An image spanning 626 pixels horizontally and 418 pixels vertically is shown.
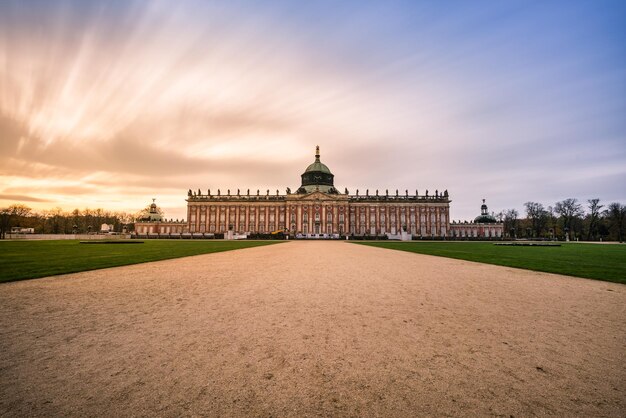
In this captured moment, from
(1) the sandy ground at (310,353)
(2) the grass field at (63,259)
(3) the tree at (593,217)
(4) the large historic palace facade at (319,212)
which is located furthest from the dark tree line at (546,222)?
(1) the sandy ground at (310,353)

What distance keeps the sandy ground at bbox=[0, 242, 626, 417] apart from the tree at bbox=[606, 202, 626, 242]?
8329 centimetres

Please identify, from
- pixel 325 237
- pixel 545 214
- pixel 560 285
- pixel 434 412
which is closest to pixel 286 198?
pixel 325 237

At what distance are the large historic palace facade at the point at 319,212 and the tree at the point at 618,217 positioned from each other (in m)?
34.0

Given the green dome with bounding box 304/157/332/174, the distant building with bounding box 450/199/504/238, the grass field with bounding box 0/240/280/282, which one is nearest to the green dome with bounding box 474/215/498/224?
Result: the distant building with bounding box 450/199/504/238

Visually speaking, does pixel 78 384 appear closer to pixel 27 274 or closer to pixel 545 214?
Answer: pixel 27 274

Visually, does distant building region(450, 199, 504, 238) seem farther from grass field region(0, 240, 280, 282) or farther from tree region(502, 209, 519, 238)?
grass field region(0, 240, 280, 282)

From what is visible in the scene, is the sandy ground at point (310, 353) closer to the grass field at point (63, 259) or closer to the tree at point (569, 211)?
the grass field at point (63, 259)

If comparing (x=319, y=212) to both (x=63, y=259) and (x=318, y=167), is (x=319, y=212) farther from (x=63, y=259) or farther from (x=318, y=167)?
(x=63, y=259)

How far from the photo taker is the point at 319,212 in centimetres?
Answer: 8456

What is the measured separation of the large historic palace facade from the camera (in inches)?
3327

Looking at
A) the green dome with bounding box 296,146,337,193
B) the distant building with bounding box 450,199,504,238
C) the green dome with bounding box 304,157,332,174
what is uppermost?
the green dome with bounding box 304,157,332,174

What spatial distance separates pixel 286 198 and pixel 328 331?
Result: 8181 cm

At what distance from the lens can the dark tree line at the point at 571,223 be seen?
2835 inches

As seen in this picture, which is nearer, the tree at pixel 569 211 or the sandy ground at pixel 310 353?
the sandy ground at pixel 310 353
